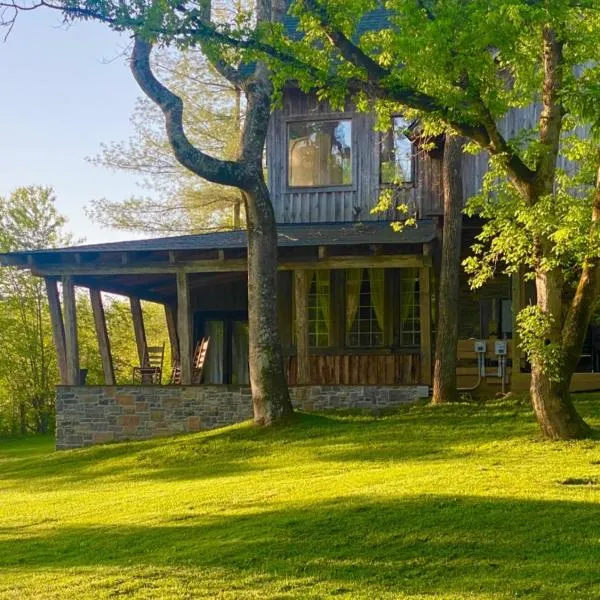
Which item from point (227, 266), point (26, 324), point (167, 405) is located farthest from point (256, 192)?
point (26, 324)

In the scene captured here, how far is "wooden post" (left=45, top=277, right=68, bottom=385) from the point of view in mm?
16703

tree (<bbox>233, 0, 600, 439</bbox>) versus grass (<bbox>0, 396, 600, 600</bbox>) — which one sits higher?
tree (<bbox>233, 0, 600, 439</bbox>)

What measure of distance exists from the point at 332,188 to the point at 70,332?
5886 mm

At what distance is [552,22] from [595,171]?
2.64m

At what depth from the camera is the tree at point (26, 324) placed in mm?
31156

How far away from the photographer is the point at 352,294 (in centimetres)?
1802

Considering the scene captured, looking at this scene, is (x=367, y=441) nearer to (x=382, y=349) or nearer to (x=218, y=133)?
(x=382, y=349)

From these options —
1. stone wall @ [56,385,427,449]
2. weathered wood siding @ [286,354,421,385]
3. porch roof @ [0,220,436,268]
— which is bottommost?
stone wall @ [56,385,427,449]

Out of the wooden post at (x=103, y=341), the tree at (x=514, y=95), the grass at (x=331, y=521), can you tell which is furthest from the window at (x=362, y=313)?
the tree at (x=514, y=95)

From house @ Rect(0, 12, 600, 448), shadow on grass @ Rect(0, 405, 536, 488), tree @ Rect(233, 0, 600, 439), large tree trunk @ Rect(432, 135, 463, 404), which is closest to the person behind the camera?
tree @ Rect(233, 0, 600, 439)

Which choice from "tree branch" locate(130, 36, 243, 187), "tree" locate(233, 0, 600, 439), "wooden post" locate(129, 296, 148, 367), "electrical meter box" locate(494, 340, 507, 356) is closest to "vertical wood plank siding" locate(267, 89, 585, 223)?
"electrical meter box" locate(494, 340, 507, 356)

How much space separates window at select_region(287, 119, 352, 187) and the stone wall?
190 inches

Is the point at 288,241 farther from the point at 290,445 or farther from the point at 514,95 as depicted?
the point at 514,95

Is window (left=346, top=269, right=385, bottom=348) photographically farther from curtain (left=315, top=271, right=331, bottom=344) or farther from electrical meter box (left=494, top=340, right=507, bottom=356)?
electrical meter box (left=494, top=340, right=507, bottom=356)
